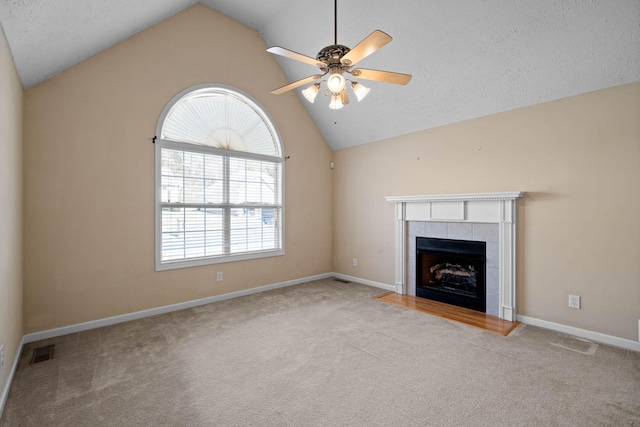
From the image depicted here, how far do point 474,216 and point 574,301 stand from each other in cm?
128

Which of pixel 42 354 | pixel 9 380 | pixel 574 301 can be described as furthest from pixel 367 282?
pixel 9 380

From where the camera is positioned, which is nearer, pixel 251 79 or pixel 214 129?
pixel 214 129

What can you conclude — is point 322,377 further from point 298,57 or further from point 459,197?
point 459,197

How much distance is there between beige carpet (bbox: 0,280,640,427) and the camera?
1.84 meters

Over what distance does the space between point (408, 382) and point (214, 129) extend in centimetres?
372

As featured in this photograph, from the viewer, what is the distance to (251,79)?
443cm

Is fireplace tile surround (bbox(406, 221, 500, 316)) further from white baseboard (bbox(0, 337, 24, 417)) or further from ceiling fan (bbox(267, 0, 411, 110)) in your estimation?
white baseboard (bbox(0, 337, 24, 417))

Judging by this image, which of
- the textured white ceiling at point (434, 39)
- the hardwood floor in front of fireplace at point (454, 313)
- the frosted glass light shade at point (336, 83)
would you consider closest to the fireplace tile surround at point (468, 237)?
the hardwood floor in front of fireplace at point (454, 313)

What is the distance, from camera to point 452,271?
4191 mm

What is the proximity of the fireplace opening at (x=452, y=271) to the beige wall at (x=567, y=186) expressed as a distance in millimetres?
459

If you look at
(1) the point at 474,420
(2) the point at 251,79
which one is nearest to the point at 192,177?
(2) the point at 251,79

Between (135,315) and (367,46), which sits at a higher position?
(367,46)

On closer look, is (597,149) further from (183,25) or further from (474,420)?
(183,25)

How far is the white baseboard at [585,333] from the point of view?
2734mm
